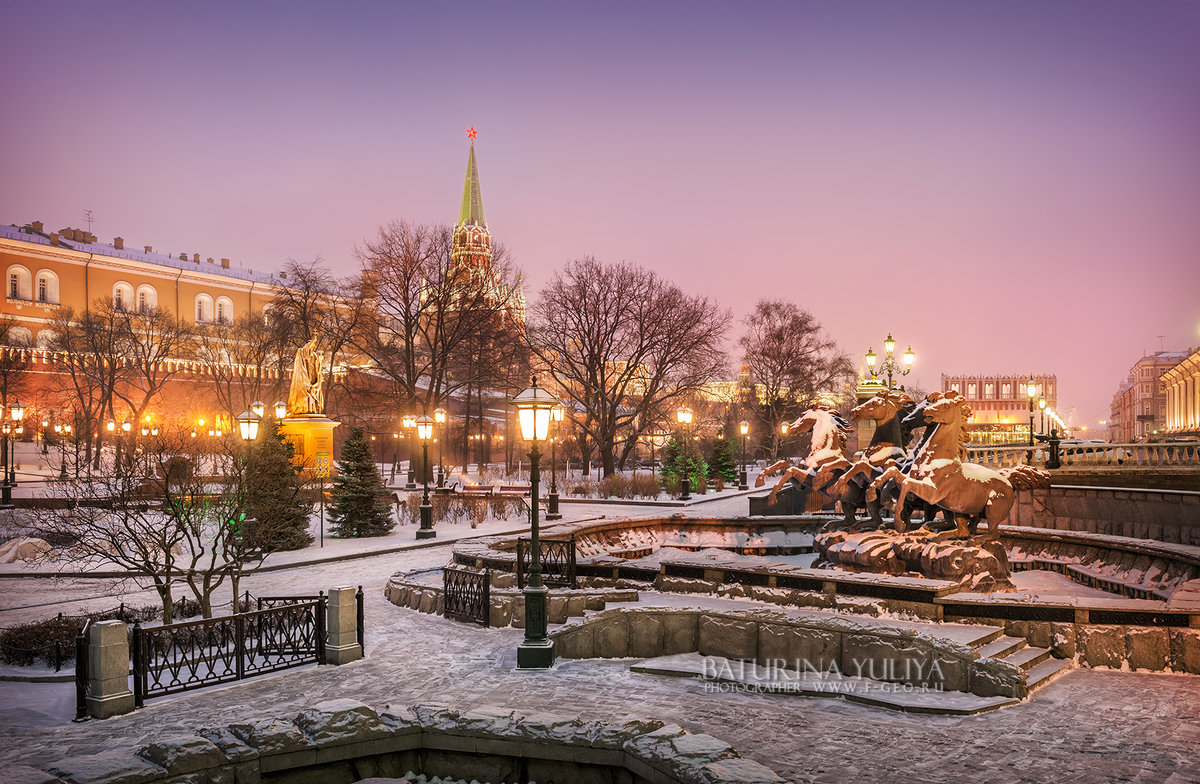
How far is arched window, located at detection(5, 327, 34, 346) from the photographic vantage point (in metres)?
65.2

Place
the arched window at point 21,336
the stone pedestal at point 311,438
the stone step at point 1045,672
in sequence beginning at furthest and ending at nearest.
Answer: the arched window at point 21,336 → the stone pedestal at point 311,438 → the stone step at point 1045,672

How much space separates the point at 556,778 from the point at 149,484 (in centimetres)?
1273

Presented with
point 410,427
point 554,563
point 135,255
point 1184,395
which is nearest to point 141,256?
point 135,255

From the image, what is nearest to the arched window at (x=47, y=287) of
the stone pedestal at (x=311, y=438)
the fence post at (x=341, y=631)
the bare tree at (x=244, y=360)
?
the bare tree at (x=244, y=360)

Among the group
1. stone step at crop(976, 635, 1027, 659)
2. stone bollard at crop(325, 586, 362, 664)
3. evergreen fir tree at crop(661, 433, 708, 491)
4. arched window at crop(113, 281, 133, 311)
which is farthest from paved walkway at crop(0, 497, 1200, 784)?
arched window at crop(113, 281, 133, 311)

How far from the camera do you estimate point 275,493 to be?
780 inches

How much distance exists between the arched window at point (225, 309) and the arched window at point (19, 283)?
54.6 ft

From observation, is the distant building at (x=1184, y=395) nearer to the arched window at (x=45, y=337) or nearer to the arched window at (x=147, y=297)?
the arched window at (x=147, y=297)

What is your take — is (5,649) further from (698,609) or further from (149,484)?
(698,609)

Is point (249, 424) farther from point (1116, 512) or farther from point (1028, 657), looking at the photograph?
point (1116, 512)

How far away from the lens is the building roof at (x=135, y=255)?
7162 centimetres

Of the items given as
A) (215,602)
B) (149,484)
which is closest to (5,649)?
(215,602)

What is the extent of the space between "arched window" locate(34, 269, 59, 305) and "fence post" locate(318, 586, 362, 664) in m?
73.8

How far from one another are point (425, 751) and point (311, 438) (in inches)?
1170
